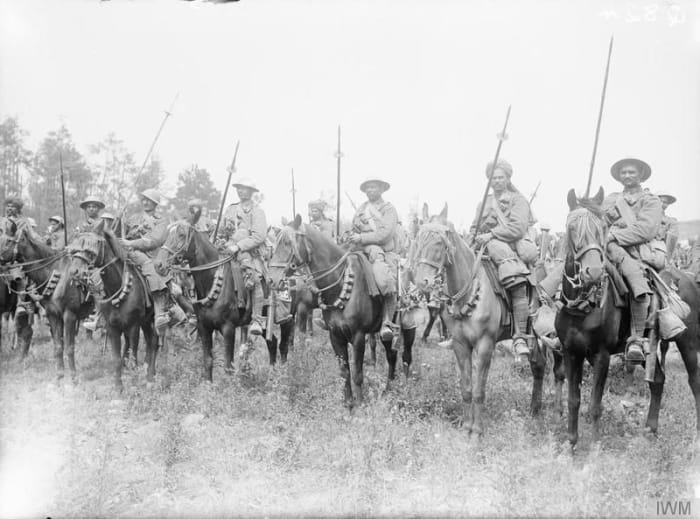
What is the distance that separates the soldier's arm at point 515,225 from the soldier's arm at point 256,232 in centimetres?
442

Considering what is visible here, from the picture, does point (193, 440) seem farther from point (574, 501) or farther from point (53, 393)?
point (574, 501)

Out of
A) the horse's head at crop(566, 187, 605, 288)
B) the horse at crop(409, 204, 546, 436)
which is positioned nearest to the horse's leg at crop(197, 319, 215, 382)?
the horse at crop(409, 204, 546, 436)

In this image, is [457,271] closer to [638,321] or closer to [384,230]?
[384,230]

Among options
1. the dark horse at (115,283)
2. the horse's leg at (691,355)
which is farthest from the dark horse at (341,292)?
the horse's leg at (691,355)

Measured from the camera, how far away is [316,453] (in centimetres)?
669

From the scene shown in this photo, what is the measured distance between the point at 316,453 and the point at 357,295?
2.56 metres

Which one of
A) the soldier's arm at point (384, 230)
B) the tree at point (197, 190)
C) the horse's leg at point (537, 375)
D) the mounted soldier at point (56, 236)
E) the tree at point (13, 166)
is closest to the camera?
the horse's leg at point (537, 375)

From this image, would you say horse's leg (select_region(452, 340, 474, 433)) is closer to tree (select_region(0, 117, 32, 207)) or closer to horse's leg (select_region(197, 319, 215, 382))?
horse's leg (select_region(197, 319, 215, 382))

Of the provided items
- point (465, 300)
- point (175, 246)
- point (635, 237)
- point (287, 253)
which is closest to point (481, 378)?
point (465, 300)

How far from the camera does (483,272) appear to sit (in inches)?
300

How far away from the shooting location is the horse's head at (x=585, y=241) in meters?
5.94

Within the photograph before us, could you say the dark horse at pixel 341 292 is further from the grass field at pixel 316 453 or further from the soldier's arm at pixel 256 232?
the soldier's arm at pixel 256 232

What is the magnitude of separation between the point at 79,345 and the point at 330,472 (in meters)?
9.94

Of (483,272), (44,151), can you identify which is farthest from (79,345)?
(44,151)
